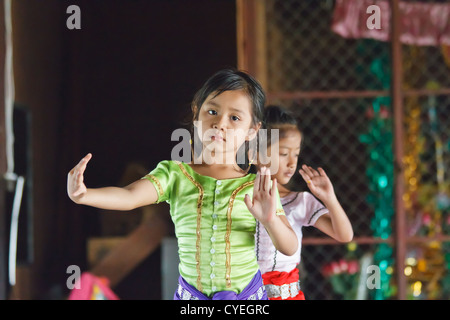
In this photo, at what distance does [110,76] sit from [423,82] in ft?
7.56

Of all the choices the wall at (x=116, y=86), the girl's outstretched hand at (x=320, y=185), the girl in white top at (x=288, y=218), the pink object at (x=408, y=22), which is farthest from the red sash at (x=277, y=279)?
the wall at (x=116, y=86)

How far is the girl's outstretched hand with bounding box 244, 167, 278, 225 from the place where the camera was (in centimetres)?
136

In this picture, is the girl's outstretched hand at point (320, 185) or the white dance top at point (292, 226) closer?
the girl's outstretched hand at point (320, 185)

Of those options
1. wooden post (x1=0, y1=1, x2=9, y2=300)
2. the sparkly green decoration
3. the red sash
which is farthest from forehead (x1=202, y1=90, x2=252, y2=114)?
wooden post (x1=0, y1=1, x2=9, y2=300)

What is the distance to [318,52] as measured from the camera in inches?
170

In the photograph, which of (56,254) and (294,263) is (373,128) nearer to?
(294,263)

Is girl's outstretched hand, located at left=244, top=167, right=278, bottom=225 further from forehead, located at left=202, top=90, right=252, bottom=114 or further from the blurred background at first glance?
the blurred background

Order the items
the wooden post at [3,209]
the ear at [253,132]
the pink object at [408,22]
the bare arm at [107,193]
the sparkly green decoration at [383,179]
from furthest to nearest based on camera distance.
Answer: the pink object at [408,22] < the sparkly green decoration at [383,179] < the wooden post at [3,209] < the ear at [253,132] < the bare arm at [107,193]

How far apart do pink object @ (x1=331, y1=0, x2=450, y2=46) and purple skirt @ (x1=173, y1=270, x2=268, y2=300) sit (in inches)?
83.7

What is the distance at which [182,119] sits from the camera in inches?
133

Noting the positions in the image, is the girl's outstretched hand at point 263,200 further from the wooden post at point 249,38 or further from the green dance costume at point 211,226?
the wooden post at point 249,38

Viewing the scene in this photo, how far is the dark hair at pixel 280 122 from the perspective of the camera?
1.83 m

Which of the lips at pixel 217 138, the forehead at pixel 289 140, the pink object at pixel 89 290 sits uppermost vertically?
the lips at pixel 217 138

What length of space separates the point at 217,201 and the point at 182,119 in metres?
1.96
